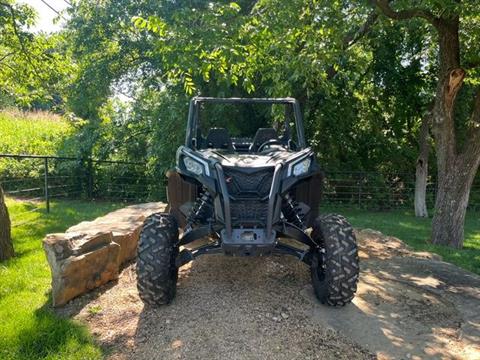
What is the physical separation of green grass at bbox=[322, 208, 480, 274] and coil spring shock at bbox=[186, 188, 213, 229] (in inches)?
159

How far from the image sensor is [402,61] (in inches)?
540

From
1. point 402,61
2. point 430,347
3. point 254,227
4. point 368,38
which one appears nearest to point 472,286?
point 430,347

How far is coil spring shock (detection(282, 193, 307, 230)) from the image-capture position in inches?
162

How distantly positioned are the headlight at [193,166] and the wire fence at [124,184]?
909cm

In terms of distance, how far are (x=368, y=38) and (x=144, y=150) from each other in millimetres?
7972

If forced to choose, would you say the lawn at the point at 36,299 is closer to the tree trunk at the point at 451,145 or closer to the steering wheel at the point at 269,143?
the tree trunk at the point at 451,145

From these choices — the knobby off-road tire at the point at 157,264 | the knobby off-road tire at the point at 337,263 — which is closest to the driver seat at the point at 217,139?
the knobby off-road tire at the point at 157,264

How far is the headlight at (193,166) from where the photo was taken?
12.7 feet

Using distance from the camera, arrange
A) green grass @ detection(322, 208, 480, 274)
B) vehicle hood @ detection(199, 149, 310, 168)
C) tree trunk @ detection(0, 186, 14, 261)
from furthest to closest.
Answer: green grass @ detection(322, 208, 480, 274) < tree trunk @ detection(0, 186, 14, 261) < vehicle hood @ detection(199, 149, 310, 168)

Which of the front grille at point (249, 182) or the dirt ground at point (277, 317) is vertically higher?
the front grille at point (249, 182)

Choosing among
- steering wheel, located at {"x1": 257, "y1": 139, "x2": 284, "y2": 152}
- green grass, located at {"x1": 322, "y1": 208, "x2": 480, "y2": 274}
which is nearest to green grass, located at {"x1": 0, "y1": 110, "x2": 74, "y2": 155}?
green grass, located at {"x1": 322, "y1": 208, "x2": 480, "y2": 274}

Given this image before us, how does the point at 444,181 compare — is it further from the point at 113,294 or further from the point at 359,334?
the point at 113,294

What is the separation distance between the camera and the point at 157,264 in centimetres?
364

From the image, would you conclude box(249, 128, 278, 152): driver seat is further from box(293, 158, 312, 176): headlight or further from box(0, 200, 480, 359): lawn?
box(0, 200, 480, 359): lawn
